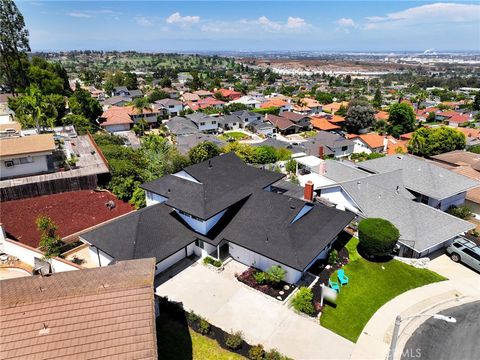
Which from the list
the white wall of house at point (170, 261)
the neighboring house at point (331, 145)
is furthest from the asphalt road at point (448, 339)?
the neighboring house at point (331, 145)

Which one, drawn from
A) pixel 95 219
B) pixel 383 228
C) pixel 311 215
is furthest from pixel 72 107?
pixel 383 228

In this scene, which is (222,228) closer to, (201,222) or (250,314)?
(201,222)

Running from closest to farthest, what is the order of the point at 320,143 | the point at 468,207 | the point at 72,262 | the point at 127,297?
the point at 127,297 → the point at 72,262 → the point at 468,207 → the point at 320,143

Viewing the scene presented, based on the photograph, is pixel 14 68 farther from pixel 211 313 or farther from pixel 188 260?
pixel 211 313

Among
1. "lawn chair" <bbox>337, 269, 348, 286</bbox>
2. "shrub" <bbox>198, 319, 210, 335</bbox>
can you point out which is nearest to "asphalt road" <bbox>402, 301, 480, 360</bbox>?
"lawn chair" <bbox>337, 269, 348, 286</bbox>

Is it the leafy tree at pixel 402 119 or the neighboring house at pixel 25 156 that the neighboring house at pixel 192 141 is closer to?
the neighboring house at pixel 25 156

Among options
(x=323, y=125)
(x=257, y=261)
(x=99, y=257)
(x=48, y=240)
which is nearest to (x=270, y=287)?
(x=257, y=261)
